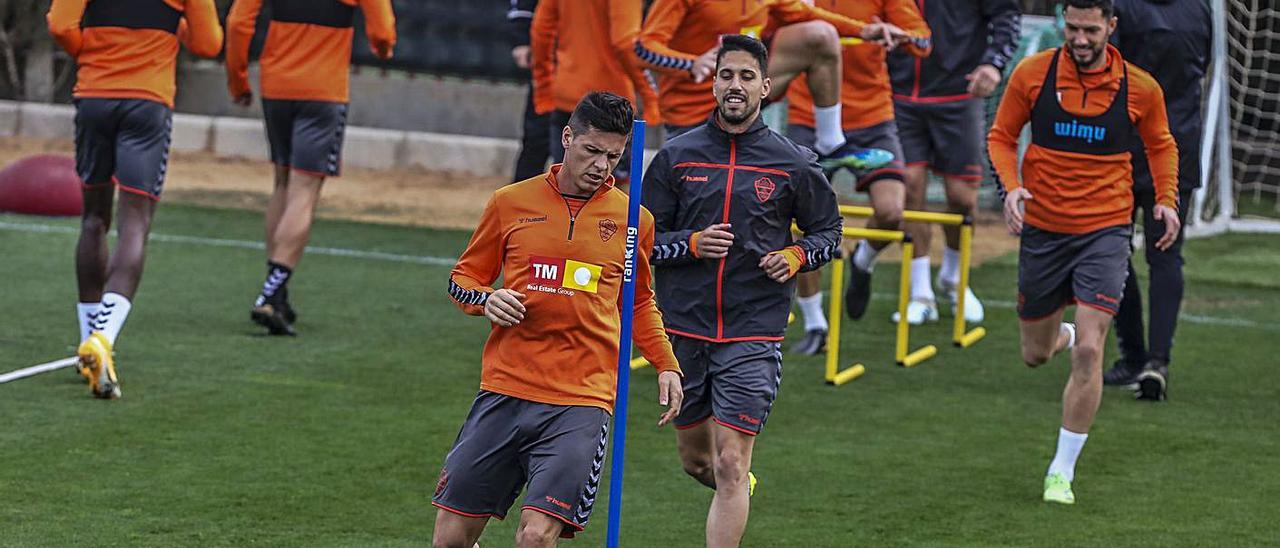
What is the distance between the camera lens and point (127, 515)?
22.0ft

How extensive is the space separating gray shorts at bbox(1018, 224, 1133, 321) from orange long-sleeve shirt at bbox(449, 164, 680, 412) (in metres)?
2.96

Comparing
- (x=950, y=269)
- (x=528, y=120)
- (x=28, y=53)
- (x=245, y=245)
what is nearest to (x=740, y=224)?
(x=950, y=269)

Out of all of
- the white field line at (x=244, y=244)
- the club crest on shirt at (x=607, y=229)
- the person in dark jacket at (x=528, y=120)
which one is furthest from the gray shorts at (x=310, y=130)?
the club crest on shirt at (x=607, y=229)

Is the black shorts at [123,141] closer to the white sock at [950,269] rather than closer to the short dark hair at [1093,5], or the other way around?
the short dark hair at [1093,5]

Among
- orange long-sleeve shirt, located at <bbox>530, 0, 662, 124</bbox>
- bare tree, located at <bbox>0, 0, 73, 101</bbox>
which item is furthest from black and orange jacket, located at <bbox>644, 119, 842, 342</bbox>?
bare tree, located at <bbox>0, 0, 73, 101</bbox>

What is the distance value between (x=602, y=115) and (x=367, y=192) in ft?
40.0

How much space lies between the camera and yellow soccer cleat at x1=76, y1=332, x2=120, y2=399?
8406mm

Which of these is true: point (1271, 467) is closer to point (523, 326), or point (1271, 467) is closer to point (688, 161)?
point (688, 161)

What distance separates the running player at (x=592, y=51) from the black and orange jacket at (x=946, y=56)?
207 cm

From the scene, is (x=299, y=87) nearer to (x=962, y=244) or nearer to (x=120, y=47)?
(x=120, y=47)

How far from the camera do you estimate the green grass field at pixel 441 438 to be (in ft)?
22.7

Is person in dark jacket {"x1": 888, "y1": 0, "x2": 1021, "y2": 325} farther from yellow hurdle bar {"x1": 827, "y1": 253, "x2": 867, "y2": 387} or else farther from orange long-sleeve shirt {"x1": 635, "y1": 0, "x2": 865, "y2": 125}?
yellow hurdle bar {"x1": 827, "y1": 253, "x2": 867, "y2": 387}

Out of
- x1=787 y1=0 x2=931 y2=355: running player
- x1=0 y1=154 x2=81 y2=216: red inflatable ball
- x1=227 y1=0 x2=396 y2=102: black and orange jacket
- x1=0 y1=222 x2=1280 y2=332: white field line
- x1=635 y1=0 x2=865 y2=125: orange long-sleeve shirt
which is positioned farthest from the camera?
x1=0 y1=154 x2=81 y2=216: red inflatable ball

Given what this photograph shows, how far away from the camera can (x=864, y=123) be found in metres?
10.6
